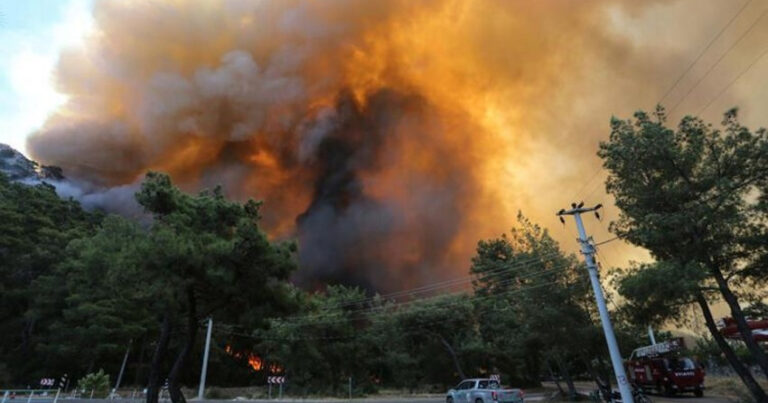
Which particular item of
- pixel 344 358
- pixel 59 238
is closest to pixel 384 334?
pixel 344 358

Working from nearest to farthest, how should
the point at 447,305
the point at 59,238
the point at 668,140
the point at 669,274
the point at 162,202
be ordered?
the point at 669,274 → the point at 668,140 → the point at 162,202 → the point at 447,305 → the point at 59,238

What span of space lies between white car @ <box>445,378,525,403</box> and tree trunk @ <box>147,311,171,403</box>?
54.1 ft

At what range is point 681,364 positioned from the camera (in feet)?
80.0

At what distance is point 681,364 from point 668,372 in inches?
Answer: 35.0

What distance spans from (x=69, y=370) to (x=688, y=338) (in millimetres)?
101496

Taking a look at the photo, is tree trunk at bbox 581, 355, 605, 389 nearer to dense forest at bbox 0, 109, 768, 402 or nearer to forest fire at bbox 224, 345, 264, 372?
dense forest at bbox 0, 109, 768, 402

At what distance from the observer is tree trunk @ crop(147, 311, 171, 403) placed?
2152 centimetres

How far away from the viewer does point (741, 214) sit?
17.4m

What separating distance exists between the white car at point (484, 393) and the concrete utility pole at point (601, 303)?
523 cm

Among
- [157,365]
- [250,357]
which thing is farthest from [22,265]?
[157,365]

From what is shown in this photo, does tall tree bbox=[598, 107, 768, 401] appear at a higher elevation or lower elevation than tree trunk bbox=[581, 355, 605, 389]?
higher

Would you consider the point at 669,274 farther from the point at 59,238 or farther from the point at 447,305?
the point at 59,238

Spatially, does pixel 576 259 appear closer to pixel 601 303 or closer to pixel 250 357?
pixel 601 303

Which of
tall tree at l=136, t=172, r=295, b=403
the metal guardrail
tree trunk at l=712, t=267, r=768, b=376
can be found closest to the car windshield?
tree trunk at l=712, t=267, r=768, b=376
